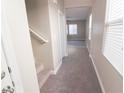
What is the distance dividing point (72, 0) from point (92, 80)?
3035 mm

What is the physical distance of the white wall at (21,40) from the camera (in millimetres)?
932

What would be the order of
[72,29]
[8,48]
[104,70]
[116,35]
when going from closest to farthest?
[8,48]
[116,35]
[104,70]
[72,29]

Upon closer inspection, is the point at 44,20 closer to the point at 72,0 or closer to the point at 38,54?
the point at 38,54

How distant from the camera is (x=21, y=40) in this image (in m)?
1.07

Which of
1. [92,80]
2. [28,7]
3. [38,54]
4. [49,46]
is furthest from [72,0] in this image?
[92,80]

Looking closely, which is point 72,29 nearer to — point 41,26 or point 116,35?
point 41,26

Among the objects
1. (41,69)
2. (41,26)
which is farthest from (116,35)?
(41,69)

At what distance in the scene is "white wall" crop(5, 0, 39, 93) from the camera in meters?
0.93

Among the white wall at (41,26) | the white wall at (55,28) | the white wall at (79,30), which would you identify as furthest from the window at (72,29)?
the white wall at (41,26)

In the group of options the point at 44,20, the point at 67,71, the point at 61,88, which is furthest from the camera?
the point at 67,71

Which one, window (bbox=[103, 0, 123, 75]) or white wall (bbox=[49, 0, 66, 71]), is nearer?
window (bbox=[103, 0, 123, 75])

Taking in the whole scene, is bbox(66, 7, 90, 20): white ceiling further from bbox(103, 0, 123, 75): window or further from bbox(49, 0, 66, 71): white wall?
bbox(103, 0, 123, 75): window

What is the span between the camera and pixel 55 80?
2291mm

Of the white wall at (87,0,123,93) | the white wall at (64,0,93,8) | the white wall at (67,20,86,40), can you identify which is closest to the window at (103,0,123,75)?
the white wall at (87,0,123,93)
